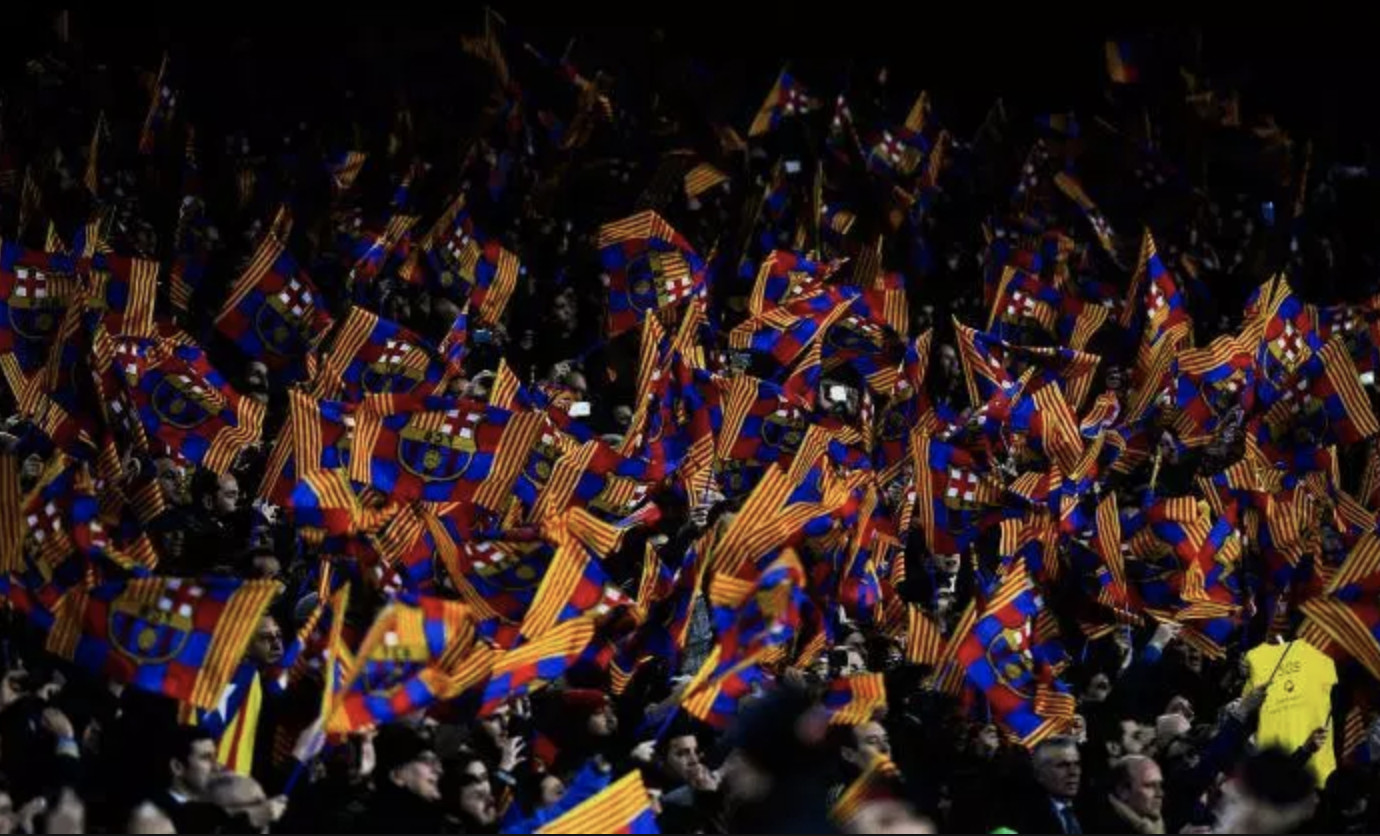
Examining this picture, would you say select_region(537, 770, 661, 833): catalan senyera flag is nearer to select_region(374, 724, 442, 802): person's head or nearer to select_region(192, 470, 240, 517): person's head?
select_region(374, 724, 442, 802): person's head

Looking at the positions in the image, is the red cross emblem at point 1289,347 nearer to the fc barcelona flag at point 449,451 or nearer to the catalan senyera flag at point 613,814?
the fc barcelona flag at point 449,451

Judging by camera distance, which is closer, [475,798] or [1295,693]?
[475,798]

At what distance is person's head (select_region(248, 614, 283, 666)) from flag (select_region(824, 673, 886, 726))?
7.17 feet

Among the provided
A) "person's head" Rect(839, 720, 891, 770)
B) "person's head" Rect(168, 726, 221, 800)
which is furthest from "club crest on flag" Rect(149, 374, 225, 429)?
"person's head" Rect(839, 720, 891, 770)

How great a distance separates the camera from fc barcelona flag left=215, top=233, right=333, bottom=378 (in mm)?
12461

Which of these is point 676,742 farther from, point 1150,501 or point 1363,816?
point 1150,501

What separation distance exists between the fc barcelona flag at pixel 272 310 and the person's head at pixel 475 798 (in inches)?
202

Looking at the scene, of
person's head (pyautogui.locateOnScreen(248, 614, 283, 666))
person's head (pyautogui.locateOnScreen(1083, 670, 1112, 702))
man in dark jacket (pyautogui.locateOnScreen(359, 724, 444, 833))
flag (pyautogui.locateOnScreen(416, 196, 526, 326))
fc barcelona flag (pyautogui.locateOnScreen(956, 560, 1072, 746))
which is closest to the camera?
man in dark jacket (pyautogui.locateOnScreen(359, 724, 444, 833))

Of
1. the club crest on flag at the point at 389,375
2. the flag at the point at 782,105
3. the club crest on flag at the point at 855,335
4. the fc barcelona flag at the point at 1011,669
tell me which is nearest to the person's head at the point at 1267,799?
the fc barcelona flag at the point at 1011,669

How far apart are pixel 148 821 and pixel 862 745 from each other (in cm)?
265

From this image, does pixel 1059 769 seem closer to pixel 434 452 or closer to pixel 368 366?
pixel 434 452

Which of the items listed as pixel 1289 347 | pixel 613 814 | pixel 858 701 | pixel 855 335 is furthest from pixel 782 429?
pixel 613 814

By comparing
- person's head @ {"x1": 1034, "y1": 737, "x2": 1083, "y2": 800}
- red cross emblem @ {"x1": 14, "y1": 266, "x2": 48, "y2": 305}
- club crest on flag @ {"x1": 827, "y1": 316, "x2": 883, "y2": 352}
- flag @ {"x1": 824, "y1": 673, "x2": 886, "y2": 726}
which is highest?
club crest on flag @ {"x1": 827, "y1": 316, "x2": 883, "y2": 352}

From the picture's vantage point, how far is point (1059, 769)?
823cm
